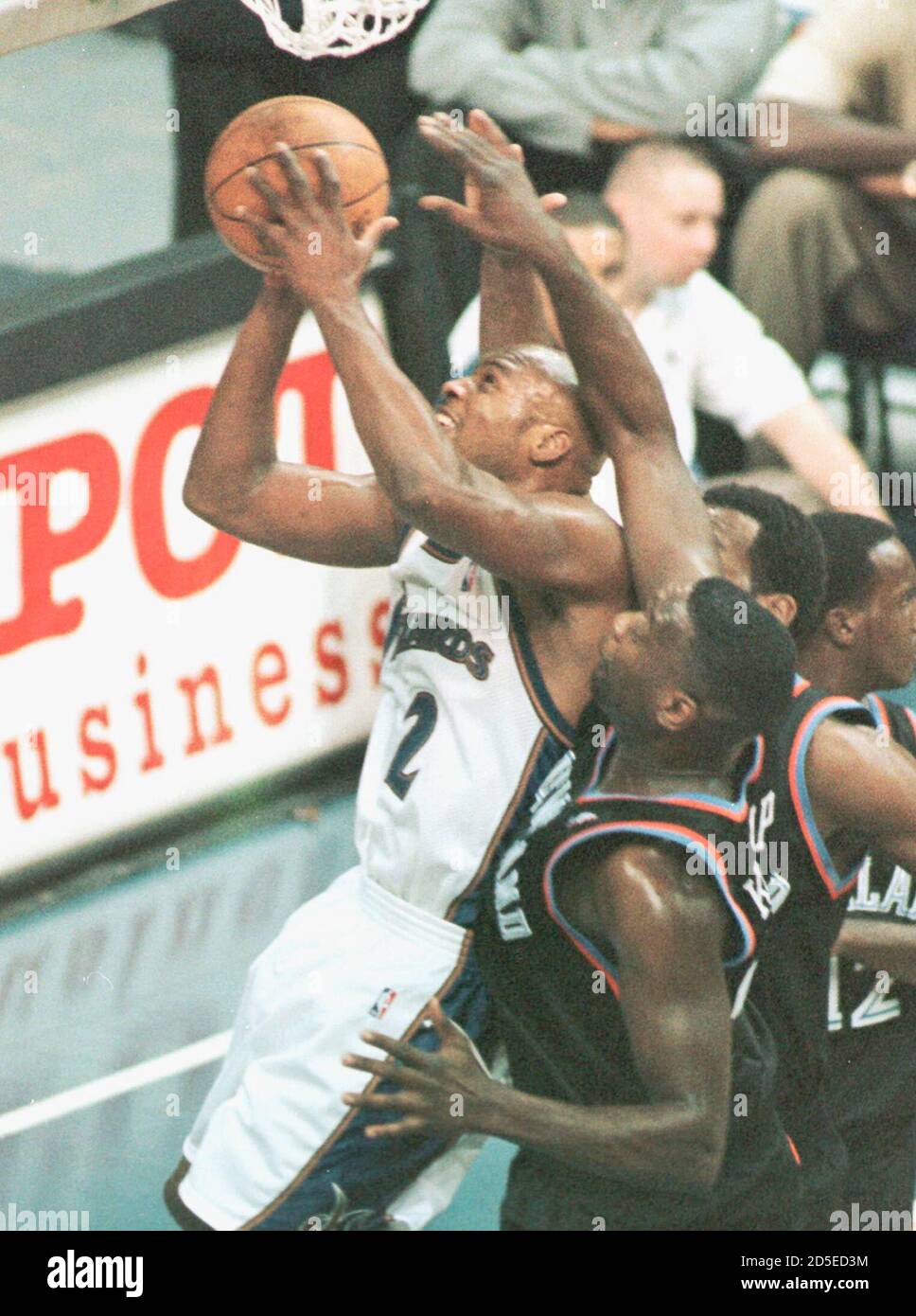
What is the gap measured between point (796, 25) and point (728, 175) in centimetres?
50

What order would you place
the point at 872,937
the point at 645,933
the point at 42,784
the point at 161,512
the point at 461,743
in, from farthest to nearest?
the point at 161,512 < the point at 42,784 < the point at 872,937 < the point at 461,743 < the point at 645,933

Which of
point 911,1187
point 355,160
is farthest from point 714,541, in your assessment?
point 911,1187

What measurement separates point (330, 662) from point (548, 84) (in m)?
1.86

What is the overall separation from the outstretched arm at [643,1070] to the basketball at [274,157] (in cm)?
115

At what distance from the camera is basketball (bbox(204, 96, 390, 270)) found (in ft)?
10.6

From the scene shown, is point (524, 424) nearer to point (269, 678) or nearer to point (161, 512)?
point (161, 512)

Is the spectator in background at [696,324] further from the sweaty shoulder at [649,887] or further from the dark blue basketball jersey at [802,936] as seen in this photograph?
the sweaty shoulder at [649,887]

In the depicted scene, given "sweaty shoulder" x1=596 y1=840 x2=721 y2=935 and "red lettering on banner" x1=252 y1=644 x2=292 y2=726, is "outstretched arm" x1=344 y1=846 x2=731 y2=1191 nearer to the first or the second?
"sweaty shoulder" x1=596 y1=840 x2=721 y2=935

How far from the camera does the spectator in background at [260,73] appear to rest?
5949 mm

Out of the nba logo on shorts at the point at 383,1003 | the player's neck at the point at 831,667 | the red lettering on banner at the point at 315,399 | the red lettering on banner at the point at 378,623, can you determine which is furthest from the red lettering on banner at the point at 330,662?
the nba logo on shorts at the point at 383,1003

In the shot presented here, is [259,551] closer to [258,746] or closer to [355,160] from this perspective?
[258,746]

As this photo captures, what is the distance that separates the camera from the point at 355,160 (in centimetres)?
332

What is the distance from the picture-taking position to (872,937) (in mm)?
3480

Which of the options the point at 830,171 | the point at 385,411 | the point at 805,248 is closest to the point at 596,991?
the point at 385,411
